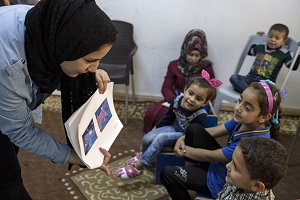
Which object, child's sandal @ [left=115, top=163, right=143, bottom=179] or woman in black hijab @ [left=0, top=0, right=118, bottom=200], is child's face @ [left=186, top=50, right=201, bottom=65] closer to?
child's sandal @ [left=115, top=163, right=143, bottom=179]

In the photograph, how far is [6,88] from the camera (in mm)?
1004

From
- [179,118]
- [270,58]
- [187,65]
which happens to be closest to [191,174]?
[179,118]

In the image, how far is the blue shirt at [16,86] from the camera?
3.27 ft

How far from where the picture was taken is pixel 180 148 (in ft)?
6.57

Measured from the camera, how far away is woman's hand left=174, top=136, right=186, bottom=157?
1962 mm

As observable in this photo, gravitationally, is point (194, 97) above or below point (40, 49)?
below

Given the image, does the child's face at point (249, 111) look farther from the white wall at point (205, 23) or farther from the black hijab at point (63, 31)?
the white wall at point (205, 23)

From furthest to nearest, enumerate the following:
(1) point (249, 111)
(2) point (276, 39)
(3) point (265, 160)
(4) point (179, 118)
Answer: (2) point (276, 39), (4) point (179, 118), (1) point (249, 111), (3) point (265, 160)

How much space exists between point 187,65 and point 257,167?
6.08 ft

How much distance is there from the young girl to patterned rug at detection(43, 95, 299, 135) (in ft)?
3.93

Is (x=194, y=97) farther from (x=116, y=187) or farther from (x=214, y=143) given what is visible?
(x=116, y=187)

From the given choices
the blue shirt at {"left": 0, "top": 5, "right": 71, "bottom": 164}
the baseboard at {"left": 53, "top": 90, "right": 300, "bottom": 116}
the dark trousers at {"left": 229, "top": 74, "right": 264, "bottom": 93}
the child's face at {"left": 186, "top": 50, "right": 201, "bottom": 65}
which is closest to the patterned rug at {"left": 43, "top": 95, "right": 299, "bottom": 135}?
the baseboard at {"left": 53, "top": 90, "right": 300, "bottom": 116}

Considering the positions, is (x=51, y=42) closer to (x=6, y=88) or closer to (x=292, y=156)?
(x=6, y=88)

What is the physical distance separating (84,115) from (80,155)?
0.16 meters
